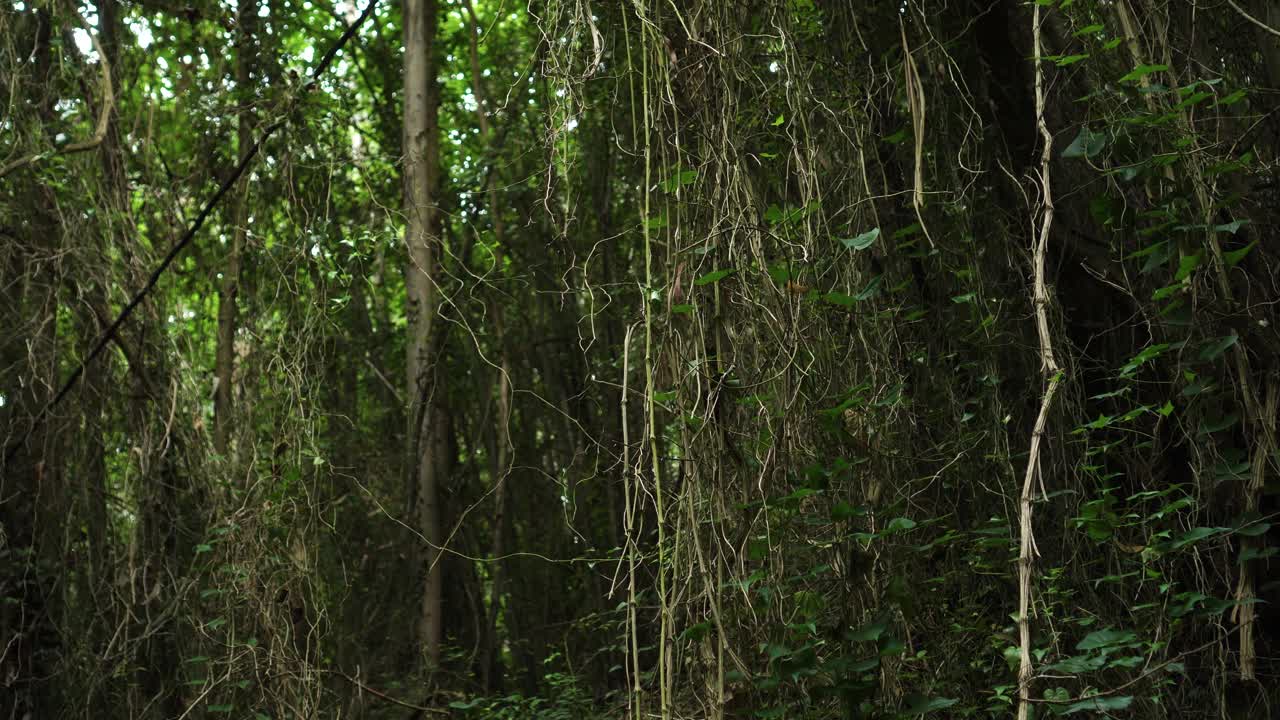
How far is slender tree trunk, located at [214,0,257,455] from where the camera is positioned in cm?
489

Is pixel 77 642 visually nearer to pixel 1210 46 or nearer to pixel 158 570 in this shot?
pixel 158 570

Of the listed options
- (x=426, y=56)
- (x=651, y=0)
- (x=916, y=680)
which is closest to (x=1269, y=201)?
(x=916, y=680)

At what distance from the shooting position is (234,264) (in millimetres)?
5125

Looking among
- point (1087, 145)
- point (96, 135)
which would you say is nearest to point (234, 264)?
point (96, 135)

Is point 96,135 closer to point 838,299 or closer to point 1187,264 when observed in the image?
point 838,299

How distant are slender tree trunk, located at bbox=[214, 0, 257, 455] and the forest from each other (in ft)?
0.09

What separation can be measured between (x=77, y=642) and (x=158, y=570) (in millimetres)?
482

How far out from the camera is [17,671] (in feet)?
14.5

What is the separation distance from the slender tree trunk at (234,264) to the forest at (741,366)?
1.0 inches

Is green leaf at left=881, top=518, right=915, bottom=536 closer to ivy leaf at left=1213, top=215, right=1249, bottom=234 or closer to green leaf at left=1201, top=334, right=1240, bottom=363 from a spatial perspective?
green leaf at left=1201, top=334, right=1240, bottom=363

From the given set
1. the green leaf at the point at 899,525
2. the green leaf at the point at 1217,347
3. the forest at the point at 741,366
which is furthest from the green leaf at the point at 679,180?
the green leaf at the point at 1217,347

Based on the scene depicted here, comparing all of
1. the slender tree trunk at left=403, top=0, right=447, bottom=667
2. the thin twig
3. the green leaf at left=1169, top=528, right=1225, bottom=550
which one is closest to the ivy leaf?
the green leaf at left=1169, top=528, right=1225, bottom=550

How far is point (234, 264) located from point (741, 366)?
12.1 ft

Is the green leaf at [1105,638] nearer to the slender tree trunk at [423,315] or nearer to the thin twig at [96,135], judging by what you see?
the slender tree trunk at [423,315]
